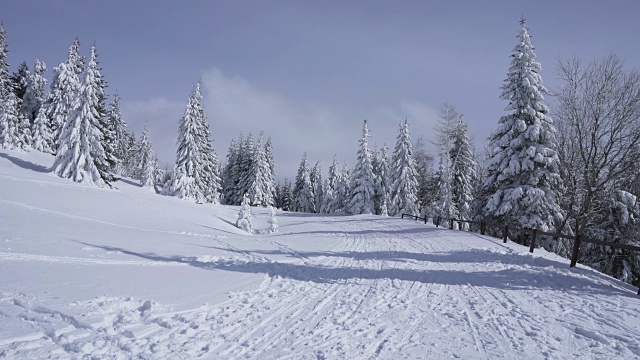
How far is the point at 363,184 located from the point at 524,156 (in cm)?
3000

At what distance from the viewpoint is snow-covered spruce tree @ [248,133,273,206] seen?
57.8 meters

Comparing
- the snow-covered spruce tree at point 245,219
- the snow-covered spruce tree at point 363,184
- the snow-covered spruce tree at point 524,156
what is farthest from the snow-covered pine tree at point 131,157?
the snow-covered spruce tree at point 524,156

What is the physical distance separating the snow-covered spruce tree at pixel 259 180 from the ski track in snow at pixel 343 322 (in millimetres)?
48078

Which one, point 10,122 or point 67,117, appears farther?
point 10,122

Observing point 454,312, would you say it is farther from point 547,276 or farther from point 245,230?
point 245,230

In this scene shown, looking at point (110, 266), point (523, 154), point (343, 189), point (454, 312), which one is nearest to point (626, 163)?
point (523, 154)

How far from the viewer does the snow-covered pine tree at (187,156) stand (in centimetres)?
4075

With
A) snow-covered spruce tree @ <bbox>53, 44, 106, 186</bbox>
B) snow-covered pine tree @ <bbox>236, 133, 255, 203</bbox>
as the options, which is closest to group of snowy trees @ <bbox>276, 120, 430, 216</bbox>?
snow-covered pine tree @ <bbox>236, 133, 255, 203</bbox>

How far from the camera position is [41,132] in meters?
46.8

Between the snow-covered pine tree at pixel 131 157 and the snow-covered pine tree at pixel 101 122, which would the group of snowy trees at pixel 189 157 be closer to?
the snow-covered pine tree at pixel 101 122

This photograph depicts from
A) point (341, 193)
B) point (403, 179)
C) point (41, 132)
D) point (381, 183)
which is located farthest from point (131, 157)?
point (403, 179)

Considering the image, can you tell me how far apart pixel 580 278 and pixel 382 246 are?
8.24 meters

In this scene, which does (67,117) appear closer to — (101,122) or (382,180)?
(101,122)

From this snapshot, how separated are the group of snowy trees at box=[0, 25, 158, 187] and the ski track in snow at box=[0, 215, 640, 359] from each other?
2715cm
